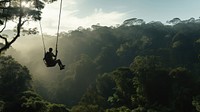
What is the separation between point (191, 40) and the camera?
88.0 m

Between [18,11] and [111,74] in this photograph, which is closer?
[18,11]

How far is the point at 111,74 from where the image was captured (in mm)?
65000

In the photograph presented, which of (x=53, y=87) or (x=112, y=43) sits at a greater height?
(x=112, y=43)

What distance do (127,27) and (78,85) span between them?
5085 cm

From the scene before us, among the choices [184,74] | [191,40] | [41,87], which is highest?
[191,40]

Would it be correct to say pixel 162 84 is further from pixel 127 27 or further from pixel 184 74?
pixel 127 27

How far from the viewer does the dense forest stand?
140 ft

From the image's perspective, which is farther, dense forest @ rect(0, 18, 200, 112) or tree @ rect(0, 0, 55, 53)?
dense forest @ rect(0, 18, 200, 112)

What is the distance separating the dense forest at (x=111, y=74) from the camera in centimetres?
4259

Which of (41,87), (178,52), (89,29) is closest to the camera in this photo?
(178,52)

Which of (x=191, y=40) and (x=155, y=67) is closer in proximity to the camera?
(x=155, y=67)

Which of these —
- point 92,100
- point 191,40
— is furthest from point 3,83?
point 191,40

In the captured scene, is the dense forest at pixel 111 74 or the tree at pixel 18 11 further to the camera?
the dense forest at pixel 111 74

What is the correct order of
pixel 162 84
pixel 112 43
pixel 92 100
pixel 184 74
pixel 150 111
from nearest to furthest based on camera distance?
pixel 150 111, pixel 184 74, pixel 162 84, pixel 92 100, pixel 112 43
